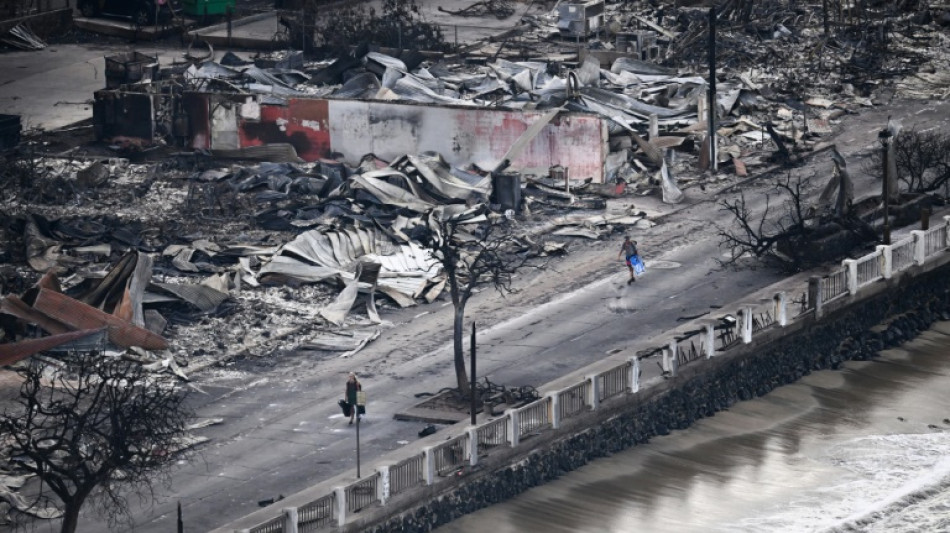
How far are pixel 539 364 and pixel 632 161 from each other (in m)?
16.6

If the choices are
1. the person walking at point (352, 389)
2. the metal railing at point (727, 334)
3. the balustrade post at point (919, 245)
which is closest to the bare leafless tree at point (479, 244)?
the metal railing at point (727, 334)

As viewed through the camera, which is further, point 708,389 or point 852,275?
point 852,275

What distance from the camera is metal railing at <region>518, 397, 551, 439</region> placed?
38.5 m

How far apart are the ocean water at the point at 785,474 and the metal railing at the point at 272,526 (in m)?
4.19

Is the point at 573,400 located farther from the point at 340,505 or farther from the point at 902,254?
the point at 902,254

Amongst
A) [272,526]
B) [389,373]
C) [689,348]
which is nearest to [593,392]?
[689,348]

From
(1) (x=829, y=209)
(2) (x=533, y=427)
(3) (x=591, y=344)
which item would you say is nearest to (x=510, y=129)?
(1) (x=829, y=209)

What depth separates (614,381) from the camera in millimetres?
40719

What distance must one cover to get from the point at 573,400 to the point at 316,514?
7476mm

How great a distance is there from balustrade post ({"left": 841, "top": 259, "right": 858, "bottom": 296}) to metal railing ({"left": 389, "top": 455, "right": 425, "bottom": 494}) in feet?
51.4

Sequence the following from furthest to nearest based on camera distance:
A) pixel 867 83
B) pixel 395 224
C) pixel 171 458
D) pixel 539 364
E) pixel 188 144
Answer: pixel 867 83, pixel 188 144, pixel 395 224, pixel 539 364, pixel 171 458

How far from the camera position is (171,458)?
123ft

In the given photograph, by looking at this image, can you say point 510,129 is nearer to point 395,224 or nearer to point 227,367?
point 395,224

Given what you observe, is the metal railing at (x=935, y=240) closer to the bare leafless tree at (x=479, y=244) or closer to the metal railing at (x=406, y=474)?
the bare leafless tree at (x=479, y=244)
